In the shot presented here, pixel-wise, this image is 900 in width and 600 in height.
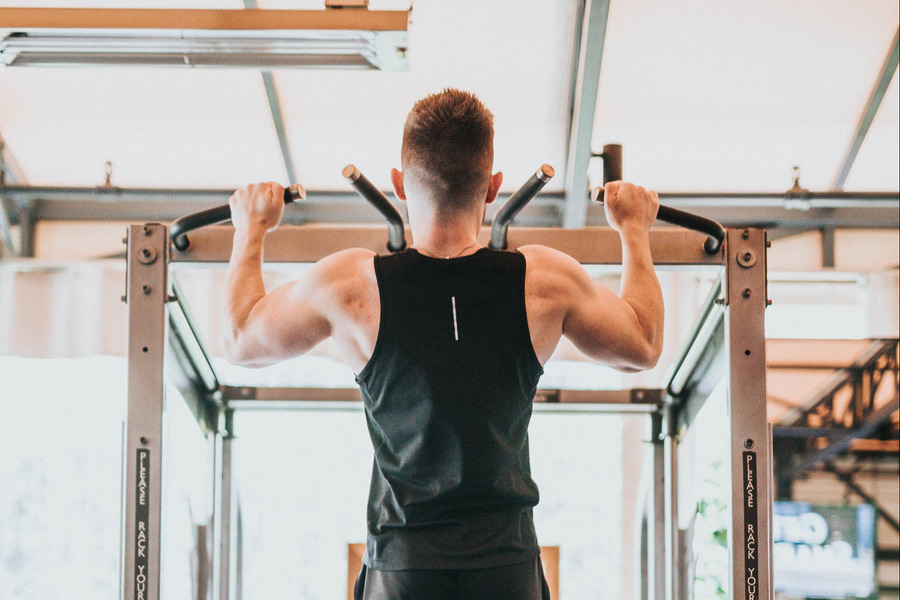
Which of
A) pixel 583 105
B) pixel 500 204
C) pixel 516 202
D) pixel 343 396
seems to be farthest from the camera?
pixel 500 204

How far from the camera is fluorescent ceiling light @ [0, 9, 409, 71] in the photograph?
6.12ft

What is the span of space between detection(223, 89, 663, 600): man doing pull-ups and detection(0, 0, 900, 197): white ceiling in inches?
113

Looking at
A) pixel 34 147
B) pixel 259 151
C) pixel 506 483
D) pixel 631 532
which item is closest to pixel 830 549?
pixel 631 532

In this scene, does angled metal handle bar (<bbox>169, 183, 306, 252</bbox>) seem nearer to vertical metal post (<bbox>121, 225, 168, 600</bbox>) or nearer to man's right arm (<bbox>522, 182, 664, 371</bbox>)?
vertical metal post (<bbox>121, 225, 168, 600</bbox>)

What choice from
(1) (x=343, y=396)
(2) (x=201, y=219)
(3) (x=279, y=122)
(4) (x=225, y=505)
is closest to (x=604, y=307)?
(2) (x=201, y=219)

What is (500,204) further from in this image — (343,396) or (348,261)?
(348,261)

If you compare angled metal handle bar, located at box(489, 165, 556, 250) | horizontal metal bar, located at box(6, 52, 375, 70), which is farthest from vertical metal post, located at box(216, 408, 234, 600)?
angled metal handle bar, located at box(489, 165, 556, 250)

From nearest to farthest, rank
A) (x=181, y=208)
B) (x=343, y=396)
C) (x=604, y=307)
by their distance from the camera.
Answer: (x=604, y=307)
(x=343, y=396)
(x=181, y=208)

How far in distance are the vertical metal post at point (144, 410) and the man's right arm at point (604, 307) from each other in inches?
28.2

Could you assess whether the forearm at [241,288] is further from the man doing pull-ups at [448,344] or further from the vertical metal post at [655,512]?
the vertical metal post at [655,512]

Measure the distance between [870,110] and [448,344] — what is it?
3945mm

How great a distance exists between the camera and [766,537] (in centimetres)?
147

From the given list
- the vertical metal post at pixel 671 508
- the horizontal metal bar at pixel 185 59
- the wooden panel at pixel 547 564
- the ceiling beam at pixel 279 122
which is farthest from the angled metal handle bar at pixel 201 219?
the ceiling beam at pixel 279 122

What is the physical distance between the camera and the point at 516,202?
1.36 m
